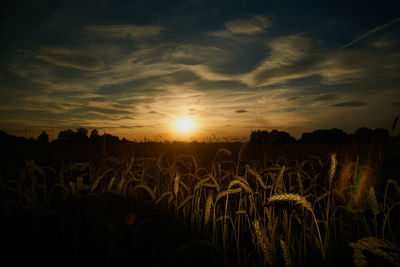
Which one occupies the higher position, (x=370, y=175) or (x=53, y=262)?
(x=370, y=175)

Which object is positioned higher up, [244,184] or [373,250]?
[244,184]

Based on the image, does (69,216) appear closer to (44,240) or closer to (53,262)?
(44,240)

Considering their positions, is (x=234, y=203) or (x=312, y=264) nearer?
(x=312, y=264)

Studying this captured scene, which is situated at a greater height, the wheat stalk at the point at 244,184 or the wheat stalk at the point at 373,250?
the wheat stalk at the point at 244,184

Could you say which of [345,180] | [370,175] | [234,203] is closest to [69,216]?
[234,203]

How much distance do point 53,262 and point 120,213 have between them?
579 mm

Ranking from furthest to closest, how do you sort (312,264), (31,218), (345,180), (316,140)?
(316,140)
(345,180)
(31,218)
(312,264)

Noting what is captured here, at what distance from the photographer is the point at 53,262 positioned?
5.29 ft

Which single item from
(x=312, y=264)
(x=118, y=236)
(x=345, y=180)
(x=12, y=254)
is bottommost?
(x=312, y=264)

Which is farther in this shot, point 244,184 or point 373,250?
point 244,184

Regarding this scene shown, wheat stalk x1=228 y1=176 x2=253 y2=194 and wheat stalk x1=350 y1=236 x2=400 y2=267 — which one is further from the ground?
wheat stalk x1=228 y1=176 x2=253 y2=194

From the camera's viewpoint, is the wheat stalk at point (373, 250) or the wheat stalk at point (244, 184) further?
the wheat stalk at point (244, 184)

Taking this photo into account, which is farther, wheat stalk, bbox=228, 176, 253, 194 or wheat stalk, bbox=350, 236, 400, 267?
wheat stalk, bbox=228, 176, 253, 194

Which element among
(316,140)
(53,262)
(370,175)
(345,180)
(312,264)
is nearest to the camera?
(53,262)
